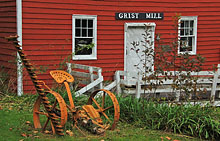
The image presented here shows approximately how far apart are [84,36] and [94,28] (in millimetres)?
459

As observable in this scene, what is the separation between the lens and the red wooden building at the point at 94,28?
1298 cm

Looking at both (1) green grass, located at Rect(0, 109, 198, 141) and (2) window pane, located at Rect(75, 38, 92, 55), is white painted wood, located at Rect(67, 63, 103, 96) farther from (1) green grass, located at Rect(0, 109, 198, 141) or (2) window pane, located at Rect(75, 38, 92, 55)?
(1) green grass, located at Rect(0, 109, 198, 141)

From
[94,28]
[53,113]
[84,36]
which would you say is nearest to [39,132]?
[53,113]

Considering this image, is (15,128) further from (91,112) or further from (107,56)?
(107,56)

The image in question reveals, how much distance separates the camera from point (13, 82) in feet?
42.0

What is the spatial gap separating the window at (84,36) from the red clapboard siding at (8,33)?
82.8 inches

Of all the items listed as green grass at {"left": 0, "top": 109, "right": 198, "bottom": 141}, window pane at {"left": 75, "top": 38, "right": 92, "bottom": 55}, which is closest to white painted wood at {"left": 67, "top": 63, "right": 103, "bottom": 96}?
window pane at {"left": 75, "top": 38, "right": 92, "bottom": 55}

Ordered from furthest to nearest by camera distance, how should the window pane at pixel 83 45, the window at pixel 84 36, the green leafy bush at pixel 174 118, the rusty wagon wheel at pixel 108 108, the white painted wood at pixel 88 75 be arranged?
the window pane at pixel 83 45, the window at pixel 84 36, the white painted wood at pixel 88 75, the green leafy bush at pixel 174 118, the rusty wagon wheel at pixel 108 108

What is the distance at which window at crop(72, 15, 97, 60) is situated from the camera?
14.0 m

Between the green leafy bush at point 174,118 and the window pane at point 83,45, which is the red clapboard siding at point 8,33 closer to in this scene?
the window pane at point 83,45

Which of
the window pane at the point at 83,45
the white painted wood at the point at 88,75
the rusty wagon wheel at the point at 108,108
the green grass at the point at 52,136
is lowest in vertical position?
the green grass at the point at 52,136

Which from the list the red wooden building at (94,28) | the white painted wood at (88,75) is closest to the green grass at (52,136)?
the white painted wood at (88,75)

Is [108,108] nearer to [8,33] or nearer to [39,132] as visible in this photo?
[39,132]

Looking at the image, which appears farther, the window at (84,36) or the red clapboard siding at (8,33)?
the window at (84,36)
